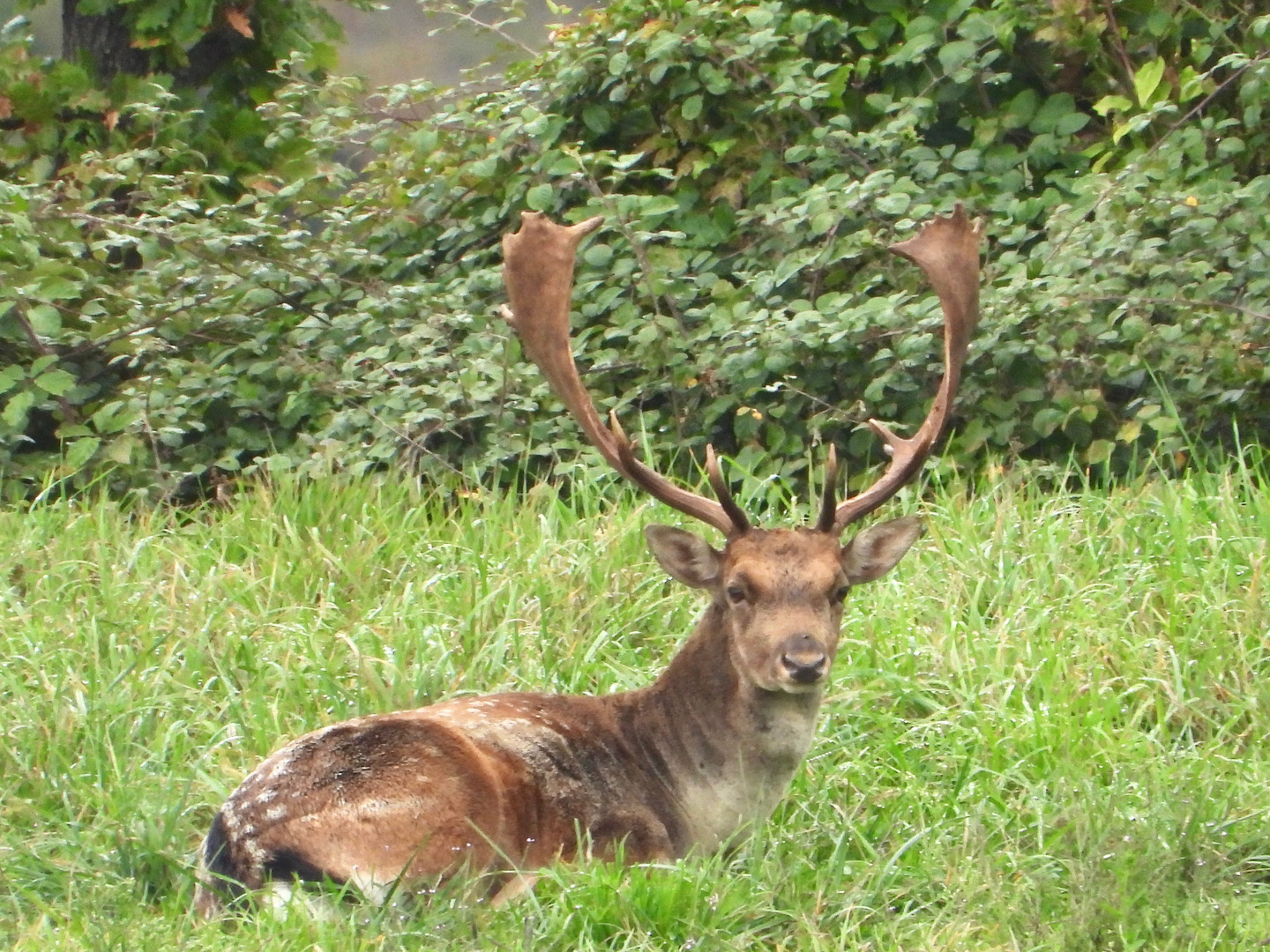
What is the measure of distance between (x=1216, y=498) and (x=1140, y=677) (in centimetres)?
104

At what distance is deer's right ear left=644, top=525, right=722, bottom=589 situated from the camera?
476 cm

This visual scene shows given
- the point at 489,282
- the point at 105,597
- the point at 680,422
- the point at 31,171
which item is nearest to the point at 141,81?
the point at 31,171

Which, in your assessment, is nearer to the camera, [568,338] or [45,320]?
[568,338]

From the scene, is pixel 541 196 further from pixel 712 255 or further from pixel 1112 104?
pixel 1112 104

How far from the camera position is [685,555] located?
4812 millimetres

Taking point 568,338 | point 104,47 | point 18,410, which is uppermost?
point 104,47

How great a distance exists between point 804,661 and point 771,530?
0.50 m

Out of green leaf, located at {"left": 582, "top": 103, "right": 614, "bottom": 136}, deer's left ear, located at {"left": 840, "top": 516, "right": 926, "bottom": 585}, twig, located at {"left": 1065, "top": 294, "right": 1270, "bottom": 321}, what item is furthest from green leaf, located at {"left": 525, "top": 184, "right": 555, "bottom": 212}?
deer's left ear, located at {"left": 840, "top": 516, "right": 926, "bottom": 585}

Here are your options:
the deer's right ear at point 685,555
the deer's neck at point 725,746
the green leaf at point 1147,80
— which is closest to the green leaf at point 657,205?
the green leaf at point 1147,80

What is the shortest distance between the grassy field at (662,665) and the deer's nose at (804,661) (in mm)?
382

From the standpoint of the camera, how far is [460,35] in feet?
32.6

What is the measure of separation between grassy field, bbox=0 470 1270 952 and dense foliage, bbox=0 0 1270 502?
592 millimetres

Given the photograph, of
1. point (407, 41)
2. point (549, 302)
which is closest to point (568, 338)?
point (549, 302)

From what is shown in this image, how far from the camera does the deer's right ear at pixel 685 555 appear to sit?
187 inches
